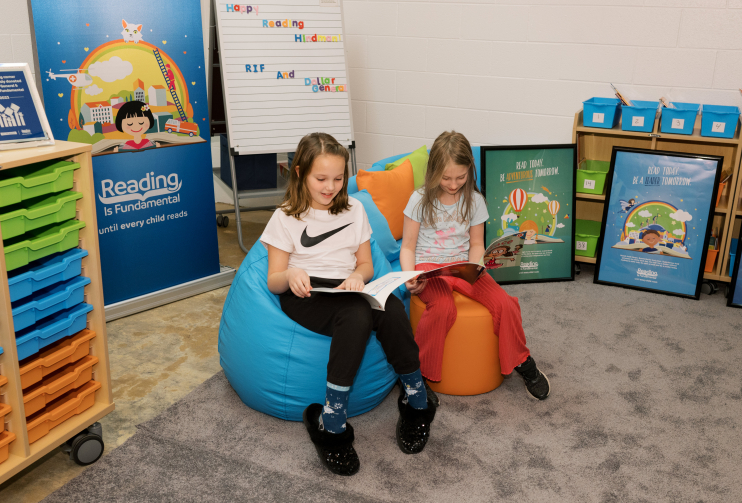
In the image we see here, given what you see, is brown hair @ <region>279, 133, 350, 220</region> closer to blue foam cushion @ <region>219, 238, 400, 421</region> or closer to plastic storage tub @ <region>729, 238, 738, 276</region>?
blue foam cushion @ <region>219, 238, 400, 421</region>

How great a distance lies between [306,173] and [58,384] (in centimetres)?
92

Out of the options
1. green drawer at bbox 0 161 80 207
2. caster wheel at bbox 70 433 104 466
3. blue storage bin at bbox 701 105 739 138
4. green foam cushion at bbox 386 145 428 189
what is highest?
blue storage bin at bbox 701 105 739 138

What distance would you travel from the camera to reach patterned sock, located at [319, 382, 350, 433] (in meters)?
1.80

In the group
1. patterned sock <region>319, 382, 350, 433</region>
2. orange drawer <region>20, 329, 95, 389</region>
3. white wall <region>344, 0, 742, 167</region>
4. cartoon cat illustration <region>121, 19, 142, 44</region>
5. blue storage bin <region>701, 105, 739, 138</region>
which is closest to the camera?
orange drawer <region>20, 329, 95, 389</region>

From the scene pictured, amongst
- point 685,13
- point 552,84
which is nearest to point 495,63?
point 552,84

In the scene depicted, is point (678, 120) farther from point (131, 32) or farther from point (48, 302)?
point (48, 302)

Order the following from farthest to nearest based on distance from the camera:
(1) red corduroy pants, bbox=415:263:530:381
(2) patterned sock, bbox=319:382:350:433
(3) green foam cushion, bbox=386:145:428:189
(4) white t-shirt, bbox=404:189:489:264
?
(3) green foam cushion, bbox=386:145:428:189, (4) white t-shirt, bbox=404:189:489:264, (1) red corduroy pants, bbox=415:263:530:381, (2) patterned sock, bbox=319:382:350:433

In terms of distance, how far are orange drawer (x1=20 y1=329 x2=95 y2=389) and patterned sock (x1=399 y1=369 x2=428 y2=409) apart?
931 mm

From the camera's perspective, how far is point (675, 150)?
3.25 m

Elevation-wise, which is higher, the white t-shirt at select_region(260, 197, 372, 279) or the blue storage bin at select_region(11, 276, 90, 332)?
the white t-shirt at select_region(260, 197, 372, 279)

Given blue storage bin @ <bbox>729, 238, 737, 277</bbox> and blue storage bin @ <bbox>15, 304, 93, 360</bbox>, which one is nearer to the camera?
blue storage bin @ <bbox>15, 304, 93, 360</bbox>

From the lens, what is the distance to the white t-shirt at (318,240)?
2004 mm

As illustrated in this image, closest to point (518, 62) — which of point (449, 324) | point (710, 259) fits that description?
point (710, 259)

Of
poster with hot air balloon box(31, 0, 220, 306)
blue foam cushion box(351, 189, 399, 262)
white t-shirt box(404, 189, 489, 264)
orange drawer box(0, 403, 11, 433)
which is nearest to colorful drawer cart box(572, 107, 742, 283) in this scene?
white t-shirt box(404, 189, 489, 264)
